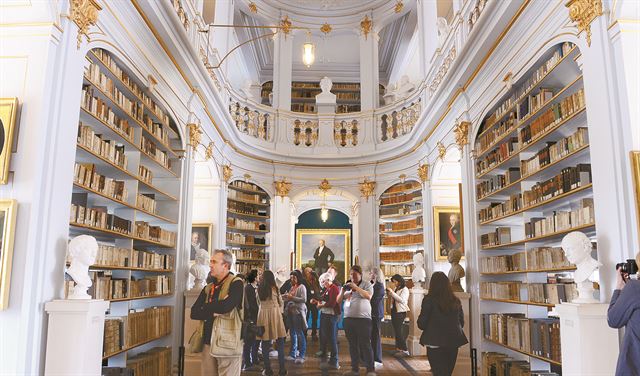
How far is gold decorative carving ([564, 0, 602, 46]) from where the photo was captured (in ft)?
12.8

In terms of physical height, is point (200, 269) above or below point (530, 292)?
above

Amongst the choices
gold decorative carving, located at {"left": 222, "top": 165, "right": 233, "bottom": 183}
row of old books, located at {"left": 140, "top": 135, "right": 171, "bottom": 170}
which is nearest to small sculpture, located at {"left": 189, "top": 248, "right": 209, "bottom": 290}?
row of old books, located at {"left": 140, "top": 135, "right": 171, "bottom": 170}

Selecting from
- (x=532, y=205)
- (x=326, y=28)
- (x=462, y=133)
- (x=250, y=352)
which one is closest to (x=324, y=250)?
(x=326, y=28)

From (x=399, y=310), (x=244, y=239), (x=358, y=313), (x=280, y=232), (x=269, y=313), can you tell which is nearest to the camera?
(x=358, y=313)

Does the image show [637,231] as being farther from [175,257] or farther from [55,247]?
[175,257]

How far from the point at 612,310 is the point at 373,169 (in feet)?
27.6

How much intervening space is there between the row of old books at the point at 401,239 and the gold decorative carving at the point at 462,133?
3.33 meters

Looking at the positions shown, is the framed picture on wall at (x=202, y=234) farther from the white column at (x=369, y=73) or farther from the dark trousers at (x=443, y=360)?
the dark trousers at (x=443, y=360)

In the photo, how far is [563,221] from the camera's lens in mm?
4750

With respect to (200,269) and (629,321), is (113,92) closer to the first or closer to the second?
(200,269)

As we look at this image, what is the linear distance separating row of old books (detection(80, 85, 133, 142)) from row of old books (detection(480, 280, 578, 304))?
4.65m

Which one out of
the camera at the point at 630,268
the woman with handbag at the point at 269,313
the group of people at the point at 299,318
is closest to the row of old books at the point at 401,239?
the group of people at the point at 299,318

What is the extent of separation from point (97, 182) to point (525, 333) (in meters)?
4.74

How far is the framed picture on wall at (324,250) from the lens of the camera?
47.9ft
